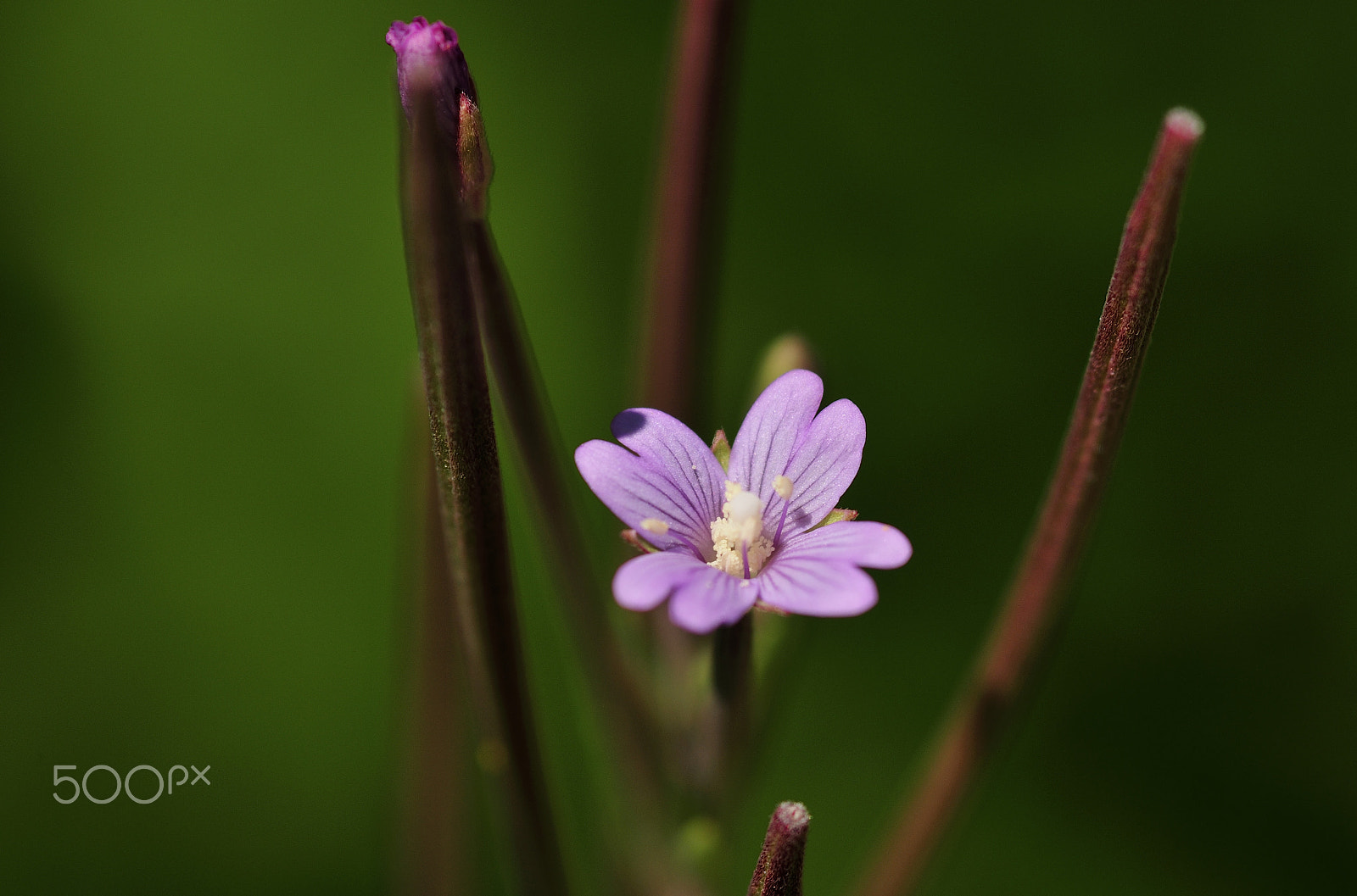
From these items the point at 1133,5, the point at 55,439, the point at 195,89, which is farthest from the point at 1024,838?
the point at 195,89

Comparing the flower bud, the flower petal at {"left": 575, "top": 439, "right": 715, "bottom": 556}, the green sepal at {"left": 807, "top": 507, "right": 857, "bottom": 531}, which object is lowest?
the green sepal at {"left": 807, "top": 507, "right": 857, "bottom": 531}

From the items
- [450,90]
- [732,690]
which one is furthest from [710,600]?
[450,90]

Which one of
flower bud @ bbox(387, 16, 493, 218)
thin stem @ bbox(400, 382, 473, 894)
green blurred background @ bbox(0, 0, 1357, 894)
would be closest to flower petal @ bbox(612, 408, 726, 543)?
flower bud @ bbox(387, 16, 493, 218)

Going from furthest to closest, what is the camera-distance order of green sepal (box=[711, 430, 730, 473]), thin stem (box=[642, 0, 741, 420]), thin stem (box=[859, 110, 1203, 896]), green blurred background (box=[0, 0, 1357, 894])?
1. green blurred background (box=[0, 0, 1357, 894])
2. thin stem (box=[642, 0, 741, 420])
3. green sepal (box=[711, 430, 730, 473])
4. thin stem (box=[859, 110, 1203, 896])

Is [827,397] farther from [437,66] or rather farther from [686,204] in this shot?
[437,66]

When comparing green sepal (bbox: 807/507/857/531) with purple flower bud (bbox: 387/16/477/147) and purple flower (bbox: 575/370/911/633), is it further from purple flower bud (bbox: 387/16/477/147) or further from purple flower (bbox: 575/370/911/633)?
purple flower bud (bbox: 387/16/477/147)

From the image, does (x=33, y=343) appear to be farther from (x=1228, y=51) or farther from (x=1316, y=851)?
(x=1316, y=851)
